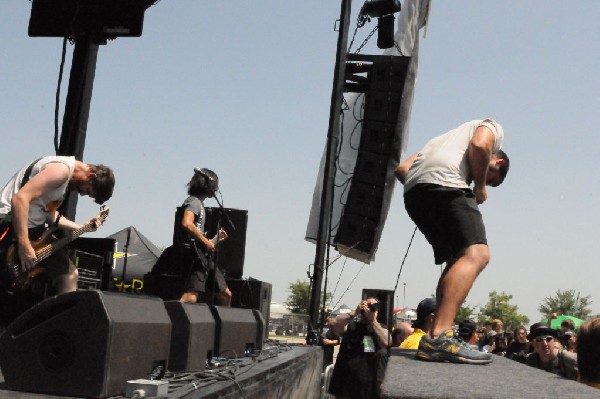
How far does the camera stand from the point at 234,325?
4.84 m

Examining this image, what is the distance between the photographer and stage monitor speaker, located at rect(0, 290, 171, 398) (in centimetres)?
248

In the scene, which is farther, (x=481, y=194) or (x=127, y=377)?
(x=481, y=194)

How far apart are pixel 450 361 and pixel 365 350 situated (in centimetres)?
279

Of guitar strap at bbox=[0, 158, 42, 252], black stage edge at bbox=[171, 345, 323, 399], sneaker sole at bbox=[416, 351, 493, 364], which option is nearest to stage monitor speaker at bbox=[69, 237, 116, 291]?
guitar strap at bbox=[0, 158, 42, 252]

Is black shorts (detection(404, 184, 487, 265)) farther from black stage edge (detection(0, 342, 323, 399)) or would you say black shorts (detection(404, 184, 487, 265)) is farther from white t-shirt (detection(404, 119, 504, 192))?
black stage edge (detection(0, 342, 323, 399))

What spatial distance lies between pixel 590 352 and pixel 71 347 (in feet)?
6.36

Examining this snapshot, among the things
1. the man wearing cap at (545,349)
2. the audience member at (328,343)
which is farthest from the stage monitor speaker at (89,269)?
the man wearing cap at (545,349)

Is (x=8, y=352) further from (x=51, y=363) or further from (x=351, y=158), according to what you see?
(x=351, y=158)

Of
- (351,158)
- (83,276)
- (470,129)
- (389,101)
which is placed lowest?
(83,276)

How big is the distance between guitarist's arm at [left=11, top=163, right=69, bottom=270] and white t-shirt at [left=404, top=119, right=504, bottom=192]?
195cm

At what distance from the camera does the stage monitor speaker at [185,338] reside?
11.7 ft

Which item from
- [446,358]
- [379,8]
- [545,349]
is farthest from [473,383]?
[379,8]

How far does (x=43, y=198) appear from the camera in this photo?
162 inches

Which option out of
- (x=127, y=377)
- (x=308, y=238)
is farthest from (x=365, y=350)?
(x=308, y=238)
